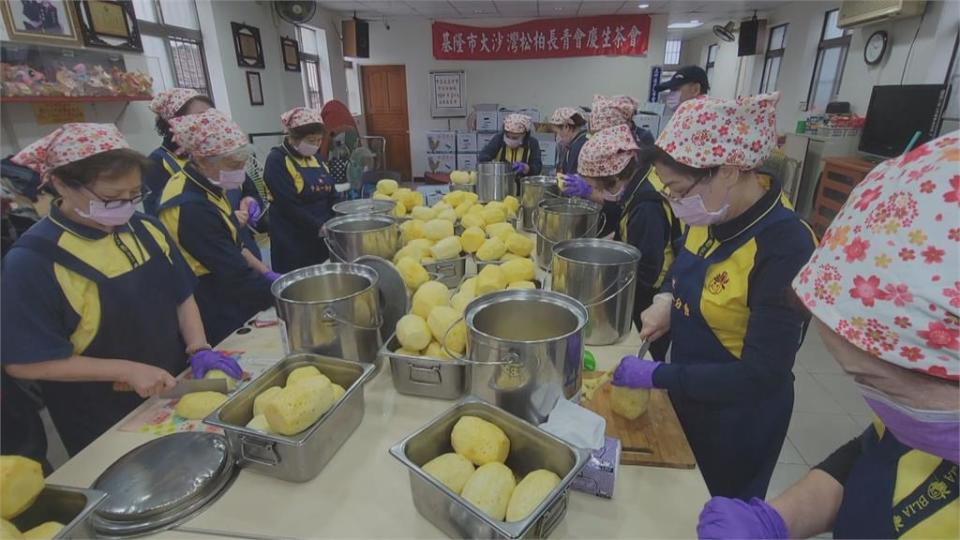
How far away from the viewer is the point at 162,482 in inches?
33.8

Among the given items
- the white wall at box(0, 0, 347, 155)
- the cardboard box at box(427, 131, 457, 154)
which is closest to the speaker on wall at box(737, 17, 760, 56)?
the cardboard box at box(427, 131, 457, 154)

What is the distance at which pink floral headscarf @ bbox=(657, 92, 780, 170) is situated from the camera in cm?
103

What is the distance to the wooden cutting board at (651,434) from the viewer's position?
96 centimetres

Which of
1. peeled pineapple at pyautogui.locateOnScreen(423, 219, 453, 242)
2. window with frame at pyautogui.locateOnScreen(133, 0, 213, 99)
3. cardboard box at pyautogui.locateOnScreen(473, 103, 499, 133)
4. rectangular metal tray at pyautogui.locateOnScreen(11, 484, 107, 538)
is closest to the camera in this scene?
rectangular metal tray at pyautogui.locateOnScreen(11, 484, 107, 538)

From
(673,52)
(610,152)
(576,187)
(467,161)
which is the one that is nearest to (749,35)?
(467,161)

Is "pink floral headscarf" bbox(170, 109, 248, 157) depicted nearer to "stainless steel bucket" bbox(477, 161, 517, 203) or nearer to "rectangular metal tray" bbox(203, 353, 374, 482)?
"rectangular metal tray" bbox(203, 353, 374, 482)

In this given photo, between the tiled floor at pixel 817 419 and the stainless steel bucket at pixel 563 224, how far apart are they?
125cm

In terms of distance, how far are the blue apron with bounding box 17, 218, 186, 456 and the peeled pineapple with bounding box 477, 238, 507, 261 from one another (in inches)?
42.4

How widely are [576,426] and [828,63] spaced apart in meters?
8.28

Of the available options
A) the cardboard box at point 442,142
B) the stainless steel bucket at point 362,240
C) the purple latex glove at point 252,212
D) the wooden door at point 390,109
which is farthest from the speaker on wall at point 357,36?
the stainless steel bucket at point 362,240

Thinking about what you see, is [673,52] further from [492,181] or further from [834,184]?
[492,181]

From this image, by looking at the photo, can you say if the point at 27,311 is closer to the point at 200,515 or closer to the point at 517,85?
the point at 200,515

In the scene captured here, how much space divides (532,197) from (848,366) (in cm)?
211

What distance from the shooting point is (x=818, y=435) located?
7.81 ft
